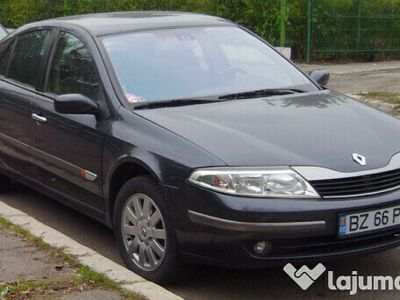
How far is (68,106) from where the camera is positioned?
190 inches

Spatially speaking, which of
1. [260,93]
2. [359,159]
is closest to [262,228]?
[359,159]

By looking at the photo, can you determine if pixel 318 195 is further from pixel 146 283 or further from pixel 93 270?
pixel 93 270

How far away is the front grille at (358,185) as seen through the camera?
13.0 feet

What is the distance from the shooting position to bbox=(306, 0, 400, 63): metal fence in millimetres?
17156

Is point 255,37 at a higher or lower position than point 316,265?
higher

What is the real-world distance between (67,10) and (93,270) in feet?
53.7

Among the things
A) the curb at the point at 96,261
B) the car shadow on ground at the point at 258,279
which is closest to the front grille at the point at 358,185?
the car shadow on ground at the point at 258,279

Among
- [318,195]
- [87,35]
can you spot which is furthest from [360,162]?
[87,35]

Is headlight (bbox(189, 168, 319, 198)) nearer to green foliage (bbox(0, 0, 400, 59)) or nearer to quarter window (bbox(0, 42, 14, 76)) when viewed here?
quarter window (bbox(0, 42, 14, 76))

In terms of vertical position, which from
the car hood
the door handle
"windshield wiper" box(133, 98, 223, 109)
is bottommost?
the door handle

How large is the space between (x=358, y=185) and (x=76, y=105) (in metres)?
1.89

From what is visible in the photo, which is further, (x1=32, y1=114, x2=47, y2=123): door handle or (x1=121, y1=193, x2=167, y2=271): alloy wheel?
(x1=32, y1=114, x2=47, y2=123): door handle

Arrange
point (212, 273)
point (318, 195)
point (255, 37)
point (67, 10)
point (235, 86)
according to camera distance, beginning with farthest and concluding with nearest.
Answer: point (67, 10), point (255, 37), point (235, 86), point (212, 273), point (318, 195)

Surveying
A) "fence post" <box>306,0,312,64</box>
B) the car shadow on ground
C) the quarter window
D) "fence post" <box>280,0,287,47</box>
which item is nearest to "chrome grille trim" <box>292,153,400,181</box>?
the car shadow on ground
